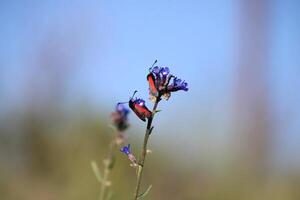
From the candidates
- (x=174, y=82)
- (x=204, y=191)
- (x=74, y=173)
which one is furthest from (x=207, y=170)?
(x=174, y=82)

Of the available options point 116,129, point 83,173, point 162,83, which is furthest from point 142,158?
point 83,173

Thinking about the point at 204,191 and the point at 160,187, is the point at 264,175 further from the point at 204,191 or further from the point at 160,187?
the point at 160,187

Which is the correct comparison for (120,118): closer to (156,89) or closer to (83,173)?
(156,89)

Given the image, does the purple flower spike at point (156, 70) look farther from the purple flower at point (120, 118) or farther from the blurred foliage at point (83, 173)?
the blurred foliage at point (83, 173)

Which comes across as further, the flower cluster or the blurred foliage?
the blurred foliage

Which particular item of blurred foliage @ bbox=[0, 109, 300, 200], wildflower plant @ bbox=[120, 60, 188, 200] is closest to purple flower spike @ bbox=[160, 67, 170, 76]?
wildflower plant @ bbox=[120, 60, 188, 200]

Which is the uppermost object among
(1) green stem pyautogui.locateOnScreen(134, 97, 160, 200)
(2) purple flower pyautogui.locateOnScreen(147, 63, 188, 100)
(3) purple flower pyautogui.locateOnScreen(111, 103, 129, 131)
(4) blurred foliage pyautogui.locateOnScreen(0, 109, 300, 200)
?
(4) blurred foliage pyautogui.locateOnScreen(0, 109, 300, 200)

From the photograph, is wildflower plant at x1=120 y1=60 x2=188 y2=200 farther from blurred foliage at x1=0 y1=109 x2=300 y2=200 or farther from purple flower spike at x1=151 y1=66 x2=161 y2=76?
blurred foliage at x1=0 y1=109 x2=300 y2=200
